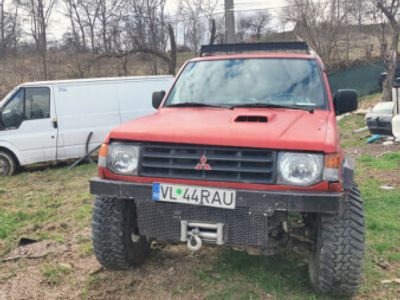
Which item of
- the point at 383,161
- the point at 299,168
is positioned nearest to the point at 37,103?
the point at 383,161

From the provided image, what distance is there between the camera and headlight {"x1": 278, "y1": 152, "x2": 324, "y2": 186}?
303cm

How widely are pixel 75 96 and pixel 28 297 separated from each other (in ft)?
22.0

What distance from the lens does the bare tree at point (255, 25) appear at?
30.0 m

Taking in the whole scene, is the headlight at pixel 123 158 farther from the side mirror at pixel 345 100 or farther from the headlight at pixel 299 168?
the side mirror at pixel 345 100

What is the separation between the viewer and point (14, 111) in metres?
9.23

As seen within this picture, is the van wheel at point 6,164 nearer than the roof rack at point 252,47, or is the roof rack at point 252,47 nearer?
the roof rack at point 252,47

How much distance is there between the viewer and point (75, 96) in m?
9.86

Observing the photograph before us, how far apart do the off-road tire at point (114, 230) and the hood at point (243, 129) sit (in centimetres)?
68

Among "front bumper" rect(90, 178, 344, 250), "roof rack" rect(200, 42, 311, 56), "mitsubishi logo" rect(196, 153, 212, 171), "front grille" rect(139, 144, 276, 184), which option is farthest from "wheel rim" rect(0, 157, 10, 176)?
"mitsubishi logo" rect(196, 153, 212, 171)

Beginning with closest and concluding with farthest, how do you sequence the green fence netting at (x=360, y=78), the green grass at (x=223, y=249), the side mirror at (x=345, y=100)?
the green grass at (x=223, y=249) → the side mirror at (x=345, y=100) → the green fence netting at (x=360, y=78)

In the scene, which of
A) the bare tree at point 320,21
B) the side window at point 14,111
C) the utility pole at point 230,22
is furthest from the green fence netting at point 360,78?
the side window at point 14,111

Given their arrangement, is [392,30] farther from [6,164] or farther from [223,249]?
[223,249]

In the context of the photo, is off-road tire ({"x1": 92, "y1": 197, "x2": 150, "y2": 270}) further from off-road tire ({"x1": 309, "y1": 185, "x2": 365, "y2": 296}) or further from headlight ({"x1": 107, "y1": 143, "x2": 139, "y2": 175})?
off-road tire ({"x1": 309, "y1": 185, "x2": 365, "y2": 296})

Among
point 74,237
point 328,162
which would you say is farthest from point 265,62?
point 74,237
